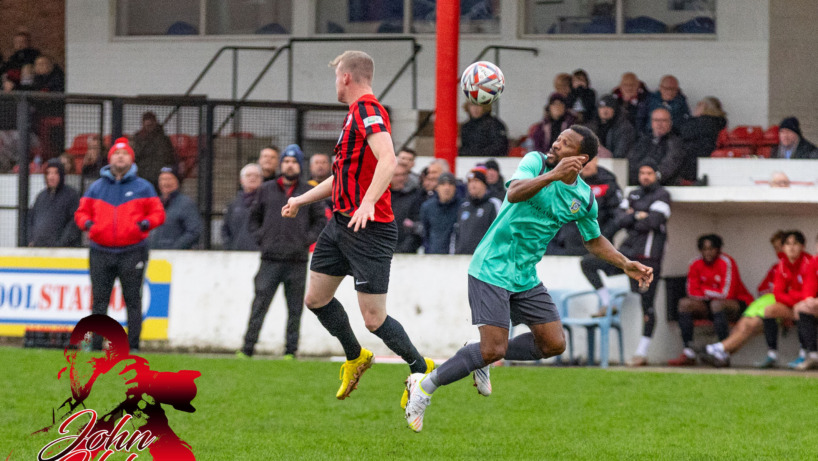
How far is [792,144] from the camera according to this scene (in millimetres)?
15984

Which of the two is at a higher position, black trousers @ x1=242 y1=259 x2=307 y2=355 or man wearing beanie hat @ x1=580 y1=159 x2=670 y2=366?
man wearing beanie hat @ x1=580 y1=159 x2=670 y2=366

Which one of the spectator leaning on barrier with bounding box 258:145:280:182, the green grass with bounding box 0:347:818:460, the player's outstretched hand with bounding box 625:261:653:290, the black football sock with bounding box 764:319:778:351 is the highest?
the spectator leaning on barrier with bounding box 258:145:280:182

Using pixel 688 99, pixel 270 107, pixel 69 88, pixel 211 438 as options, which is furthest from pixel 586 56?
pixel 211 438

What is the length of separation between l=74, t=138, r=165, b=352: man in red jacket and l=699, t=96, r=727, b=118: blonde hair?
334 inches

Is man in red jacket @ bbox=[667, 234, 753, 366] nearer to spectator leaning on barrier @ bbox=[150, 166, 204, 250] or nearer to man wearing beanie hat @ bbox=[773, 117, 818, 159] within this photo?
man wearing beanie hat @ bbox=[773, 117, 818, 159]

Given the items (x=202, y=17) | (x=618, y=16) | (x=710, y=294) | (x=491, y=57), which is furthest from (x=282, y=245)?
(x=202, y=17)

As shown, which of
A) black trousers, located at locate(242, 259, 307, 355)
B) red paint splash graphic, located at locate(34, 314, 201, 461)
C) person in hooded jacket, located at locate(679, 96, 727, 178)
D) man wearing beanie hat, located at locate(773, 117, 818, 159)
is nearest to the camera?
red paint splash graphic, located at locate(34, 314, 201, 461)

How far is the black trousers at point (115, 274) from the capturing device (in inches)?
519

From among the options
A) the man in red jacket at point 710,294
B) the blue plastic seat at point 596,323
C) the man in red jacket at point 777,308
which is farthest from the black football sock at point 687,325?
the blue plastic seat at point 596,323

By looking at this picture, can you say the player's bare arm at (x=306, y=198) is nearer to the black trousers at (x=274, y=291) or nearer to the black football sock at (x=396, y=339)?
the black football sock at (x=396, y=339)

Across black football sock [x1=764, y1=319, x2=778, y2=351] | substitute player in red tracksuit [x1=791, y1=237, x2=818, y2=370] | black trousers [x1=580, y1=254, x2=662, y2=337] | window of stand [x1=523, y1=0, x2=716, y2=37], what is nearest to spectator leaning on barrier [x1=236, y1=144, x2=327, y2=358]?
black trousers [x1=580, y1=254, x2=662, y2=337]

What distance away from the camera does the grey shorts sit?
712 cm

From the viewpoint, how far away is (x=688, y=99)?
63.4 ft

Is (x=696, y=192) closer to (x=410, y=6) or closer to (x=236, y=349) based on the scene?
(x=236, y=349)
